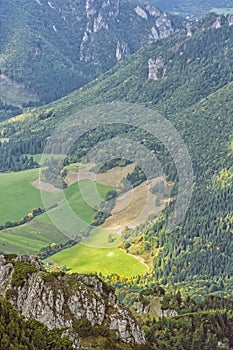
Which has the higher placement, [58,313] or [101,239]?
[101,239]

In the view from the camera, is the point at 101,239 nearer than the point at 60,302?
No

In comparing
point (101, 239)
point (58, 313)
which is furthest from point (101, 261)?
point (58, 313)

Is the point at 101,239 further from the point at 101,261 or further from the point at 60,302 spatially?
the point at 60,302

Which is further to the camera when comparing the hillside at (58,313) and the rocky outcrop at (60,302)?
the rocky outcrop at (60,302)

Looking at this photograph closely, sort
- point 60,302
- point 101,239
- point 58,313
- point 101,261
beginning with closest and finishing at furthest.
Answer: point 58,313
point 60,302
point 101,261
point 101,239

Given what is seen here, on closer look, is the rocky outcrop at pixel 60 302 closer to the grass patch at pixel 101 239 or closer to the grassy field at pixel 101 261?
the grassy field at pixel 101 261

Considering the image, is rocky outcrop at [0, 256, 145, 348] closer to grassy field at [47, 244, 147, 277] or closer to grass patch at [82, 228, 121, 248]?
grassy field at [47, 244, 147, 277]

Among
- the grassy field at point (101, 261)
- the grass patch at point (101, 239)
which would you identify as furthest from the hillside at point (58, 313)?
the grass patch at point (101, 239)
